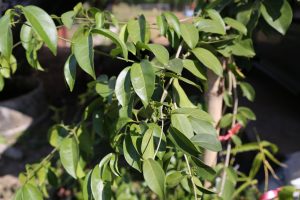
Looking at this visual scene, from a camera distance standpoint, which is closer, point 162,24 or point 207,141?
point 207,141

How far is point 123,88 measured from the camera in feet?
2.07

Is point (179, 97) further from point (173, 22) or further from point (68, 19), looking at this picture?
point (68, 19)

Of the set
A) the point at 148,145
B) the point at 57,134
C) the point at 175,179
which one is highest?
the point at 148,145

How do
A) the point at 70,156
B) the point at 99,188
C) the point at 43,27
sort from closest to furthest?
1. the point at 43,27
2. the point at 99,188
3. the point at 70,156

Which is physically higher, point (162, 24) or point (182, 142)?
point (162, 24)

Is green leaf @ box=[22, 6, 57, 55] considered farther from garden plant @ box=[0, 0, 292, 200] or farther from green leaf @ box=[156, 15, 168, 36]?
green leaf @ box=[156, 15, 168, 36]

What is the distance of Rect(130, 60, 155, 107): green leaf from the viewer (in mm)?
582

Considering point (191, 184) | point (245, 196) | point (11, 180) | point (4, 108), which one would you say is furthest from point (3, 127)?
point (191, 184)

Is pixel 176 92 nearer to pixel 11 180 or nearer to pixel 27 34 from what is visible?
pixel 27 34

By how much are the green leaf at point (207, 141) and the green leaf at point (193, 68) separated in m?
0.16

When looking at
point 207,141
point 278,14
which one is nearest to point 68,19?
point 207,141

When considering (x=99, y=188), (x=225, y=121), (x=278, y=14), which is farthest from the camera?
(x=225, y=121)

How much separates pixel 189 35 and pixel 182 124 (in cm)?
22

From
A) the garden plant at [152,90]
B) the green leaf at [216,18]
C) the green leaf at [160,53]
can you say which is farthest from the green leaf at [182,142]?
the green leaf at [216,18]
